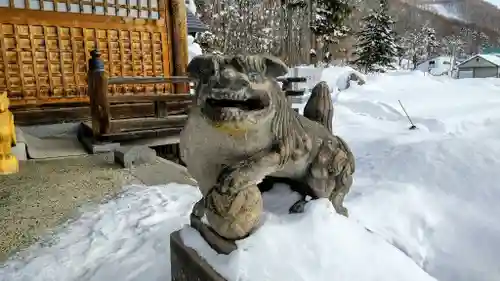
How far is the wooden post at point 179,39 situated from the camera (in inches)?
299

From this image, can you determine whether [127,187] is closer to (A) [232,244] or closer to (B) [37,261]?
(B) [37,261]

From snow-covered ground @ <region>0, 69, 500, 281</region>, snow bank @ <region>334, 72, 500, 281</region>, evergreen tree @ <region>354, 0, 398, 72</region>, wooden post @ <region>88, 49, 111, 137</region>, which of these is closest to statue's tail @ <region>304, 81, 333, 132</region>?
snow-covered ground @ <region>0, 69, 500, 281</region>

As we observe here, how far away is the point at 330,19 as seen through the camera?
21.0 metres

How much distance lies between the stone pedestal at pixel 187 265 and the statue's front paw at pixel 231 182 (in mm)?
403

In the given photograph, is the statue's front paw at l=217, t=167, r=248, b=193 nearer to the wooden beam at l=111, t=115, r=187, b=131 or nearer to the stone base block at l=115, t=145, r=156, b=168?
the stone base block at l=115, t=145, r=156, b=168

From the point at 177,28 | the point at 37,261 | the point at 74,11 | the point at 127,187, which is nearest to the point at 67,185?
the point at 127,187

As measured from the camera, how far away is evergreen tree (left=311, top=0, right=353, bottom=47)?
20547 mm

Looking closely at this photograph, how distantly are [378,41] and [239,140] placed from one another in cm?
2331

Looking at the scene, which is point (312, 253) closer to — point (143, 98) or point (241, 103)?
point (241, 103)

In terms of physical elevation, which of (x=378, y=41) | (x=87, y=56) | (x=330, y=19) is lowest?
(x=87, y=56)

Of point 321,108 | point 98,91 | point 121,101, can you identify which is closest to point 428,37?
point 121,101

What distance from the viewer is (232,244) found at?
164cm

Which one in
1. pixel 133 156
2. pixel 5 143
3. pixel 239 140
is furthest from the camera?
pixel 133 156

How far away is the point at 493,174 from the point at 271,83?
4795 millimetres
